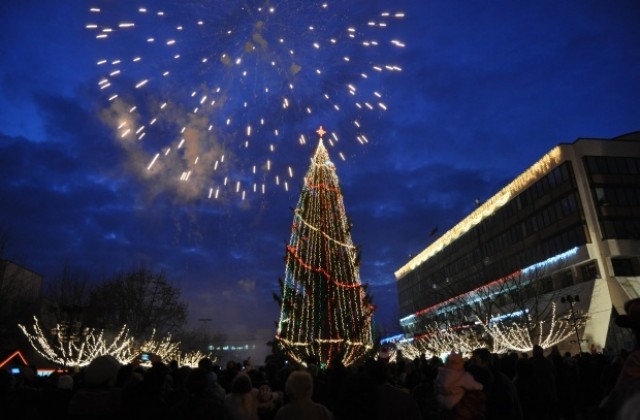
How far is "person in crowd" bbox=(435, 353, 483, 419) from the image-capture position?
4898mm

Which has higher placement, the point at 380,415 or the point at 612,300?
the point at 612,300

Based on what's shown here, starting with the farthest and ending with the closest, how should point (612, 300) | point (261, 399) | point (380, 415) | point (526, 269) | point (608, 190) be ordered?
1. point (526, 269)
2. point (608, 190)
3. point (612, 300)
4. point (261, 399)
5. point (380, 415)

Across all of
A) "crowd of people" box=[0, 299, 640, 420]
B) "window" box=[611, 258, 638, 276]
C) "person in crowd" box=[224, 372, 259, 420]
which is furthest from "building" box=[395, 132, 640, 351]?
"person in crowd" box=[224, 372, 259, 420]

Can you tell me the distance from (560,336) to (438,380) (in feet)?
117

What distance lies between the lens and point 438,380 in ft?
17.0

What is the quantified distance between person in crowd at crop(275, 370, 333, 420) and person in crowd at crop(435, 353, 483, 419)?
1471 millimetres

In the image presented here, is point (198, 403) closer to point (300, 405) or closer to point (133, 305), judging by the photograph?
point (300, 405)

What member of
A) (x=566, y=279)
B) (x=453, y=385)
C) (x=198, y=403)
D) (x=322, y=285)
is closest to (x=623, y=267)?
(x=566, y=279)

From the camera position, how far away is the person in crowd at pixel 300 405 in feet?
13.9

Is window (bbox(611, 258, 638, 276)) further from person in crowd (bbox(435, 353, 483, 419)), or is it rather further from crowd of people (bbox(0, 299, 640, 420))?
person in crowd (bbox(435, 353, 483, 419))

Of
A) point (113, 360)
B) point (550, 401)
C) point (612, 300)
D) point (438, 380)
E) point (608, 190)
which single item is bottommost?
point (550, 401)

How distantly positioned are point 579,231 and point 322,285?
27.4 metres

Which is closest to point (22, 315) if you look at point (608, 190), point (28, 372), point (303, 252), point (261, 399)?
point (303, 252)

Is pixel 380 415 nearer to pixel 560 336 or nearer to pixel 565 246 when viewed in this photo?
pixel 560 336
